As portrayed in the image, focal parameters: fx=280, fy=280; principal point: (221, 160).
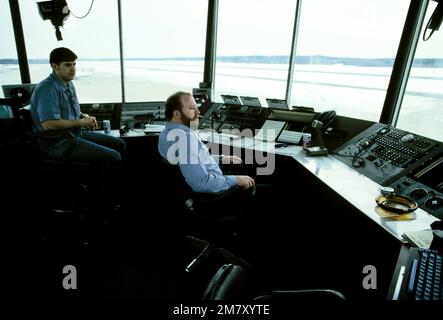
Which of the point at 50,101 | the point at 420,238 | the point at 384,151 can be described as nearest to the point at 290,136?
the point at 384,151

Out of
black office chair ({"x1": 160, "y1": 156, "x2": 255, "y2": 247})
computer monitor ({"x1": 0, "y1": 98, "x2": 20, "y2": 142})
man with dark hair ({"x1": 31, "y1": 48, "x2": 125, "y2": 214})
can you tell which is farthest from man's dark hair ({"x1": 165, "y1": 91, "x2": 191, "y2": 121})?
computer monitor ({"x1": 0, "y1": 98, "x2": 20, "y2": 142})

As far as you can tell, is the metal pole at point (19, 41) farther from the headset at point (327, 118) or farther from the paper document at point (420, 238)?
the paper document at point (420, 238)

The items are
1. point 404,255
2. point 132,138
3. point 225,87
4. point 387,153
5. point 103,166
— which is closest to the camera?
point 404,255

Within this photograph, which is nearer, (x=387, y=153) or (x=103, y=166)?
(x=387, y=153)

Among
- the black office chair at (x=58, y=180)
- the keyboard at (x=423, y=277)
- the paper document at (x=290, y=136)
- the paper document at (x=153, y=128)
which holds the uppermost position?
the keyboard at (x=423, y=277)

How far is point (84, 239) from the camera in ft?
7.77

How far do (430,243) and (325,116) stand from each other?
64.9 inches

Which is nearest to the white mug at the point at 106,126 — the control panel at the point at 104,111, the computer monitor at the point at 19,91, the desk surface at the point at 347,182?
the control panel at the point at 104,111

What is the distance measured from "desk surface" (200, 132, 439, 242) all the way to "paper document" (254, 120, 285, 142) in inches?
3.6

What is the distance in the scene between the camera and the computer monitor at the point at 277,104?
2.85 meters

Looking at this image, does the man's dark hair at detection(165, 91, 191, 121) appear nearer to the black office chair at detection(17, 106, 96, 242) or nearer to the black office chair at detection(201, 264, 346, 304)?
the black office chair at detection(17, 106, 96, 242)

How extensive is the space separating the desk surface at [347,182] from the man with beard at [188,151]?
1.76 feet

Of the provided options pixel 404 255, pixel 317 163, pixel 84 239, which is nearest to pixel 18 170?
pixel 84 239
